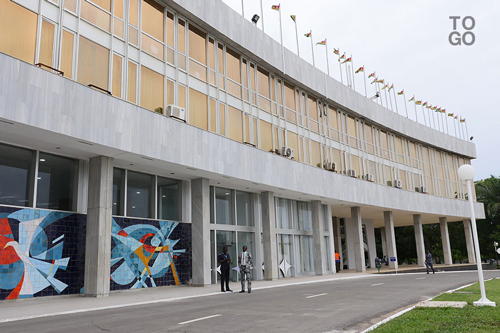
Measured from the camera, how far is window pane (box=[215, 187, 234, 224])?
25.5 meters

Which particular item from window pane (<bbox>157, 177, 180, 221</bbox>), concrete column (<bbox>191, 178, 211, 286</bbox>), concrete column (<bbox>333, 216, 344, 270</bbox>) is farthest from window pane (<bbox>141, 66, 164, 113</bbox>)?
concrete column (<bbox>333, 216, 344, 270</bbox>)

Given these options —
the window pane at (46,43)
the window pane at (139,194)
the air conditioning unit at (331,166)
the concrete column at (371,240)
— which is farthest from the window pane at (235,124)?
the concrete column at (371,240)

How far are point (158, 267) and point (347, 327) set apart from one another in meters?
14.0

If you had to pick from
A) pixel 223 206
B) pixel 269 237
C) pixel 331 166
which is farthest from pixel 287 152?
pixel 331 166

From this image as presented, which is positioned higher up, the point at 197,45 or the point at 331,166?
the point at 197,45

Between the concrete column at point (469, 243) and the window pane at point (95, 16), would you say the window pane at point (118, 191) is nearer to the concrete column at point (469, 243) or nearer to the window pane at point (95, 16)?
the window pane at point (95, 16)

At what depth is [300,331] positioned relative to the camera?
866 centimetres

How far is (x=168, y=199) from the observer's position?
22938 millimetres

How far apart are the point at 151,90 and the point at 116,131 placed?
3620 millimetres

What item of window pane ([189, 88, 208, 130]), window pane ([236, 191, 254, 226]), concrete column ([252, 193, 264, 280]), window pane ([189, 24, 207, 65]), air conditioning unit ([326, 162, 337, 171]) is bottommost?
concrete column ([252, 193, 264, 280])

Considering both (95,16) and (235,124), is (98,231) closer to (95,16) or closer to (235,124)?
(95,16)

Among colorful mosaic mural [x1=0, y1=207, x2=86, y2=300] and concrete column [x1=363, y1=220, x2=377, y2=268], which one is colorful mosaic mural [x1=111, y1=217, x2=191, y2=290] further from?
concrete column [x1=363, y1=220, x2=377, y2=268]

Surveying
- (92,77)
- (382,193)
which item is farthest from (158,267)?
(382,193)

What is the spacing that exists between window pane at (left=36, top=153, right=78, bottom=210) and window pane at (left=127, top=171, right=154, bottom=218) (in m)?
2.90
